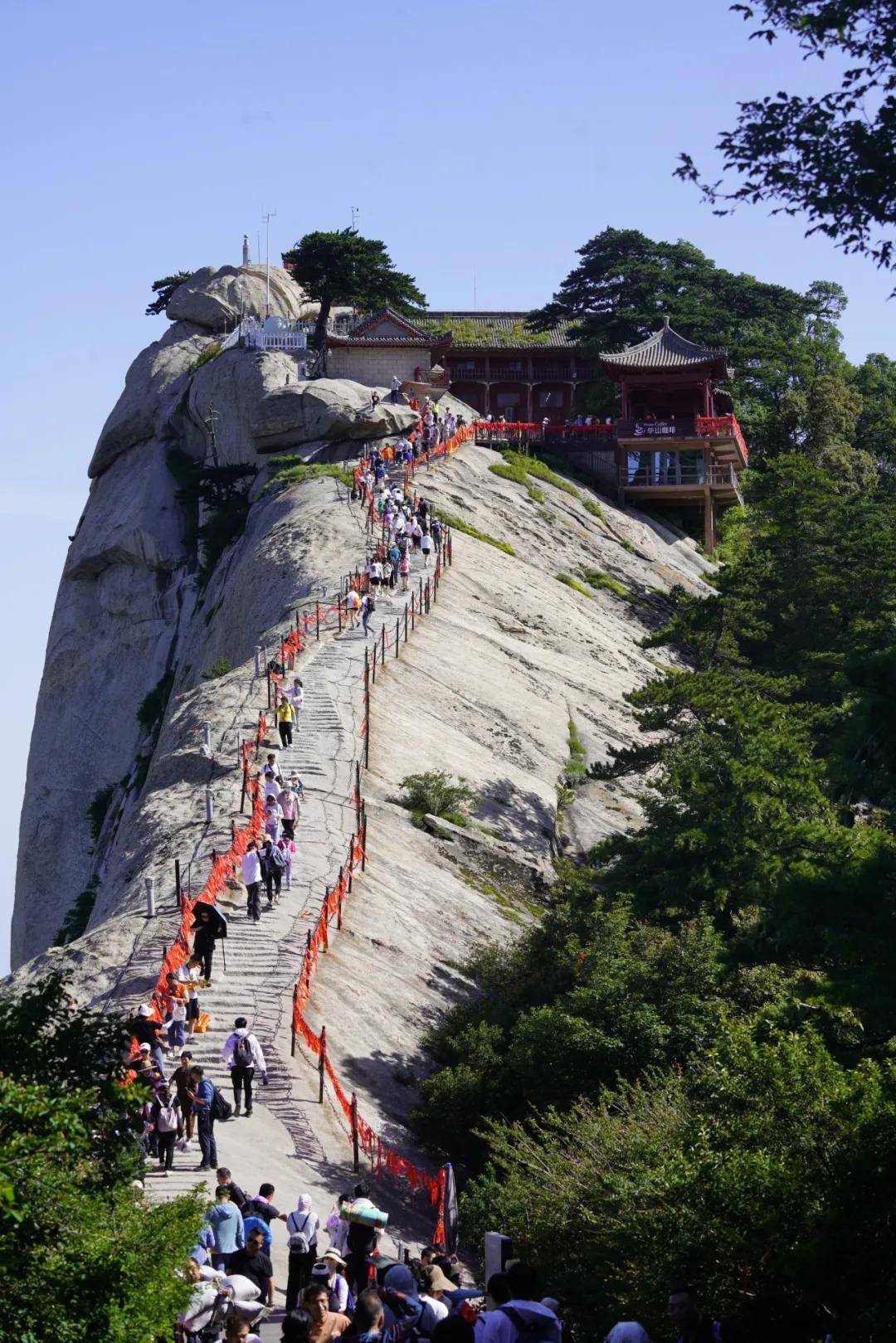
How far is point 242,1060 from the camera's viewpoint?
960 inches

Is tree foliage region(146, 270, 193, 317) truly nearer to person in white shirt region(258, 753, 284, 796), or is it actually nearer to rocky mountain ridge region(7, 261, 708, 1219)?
rocky mountain ridge region(7, 261, 708, 1219)

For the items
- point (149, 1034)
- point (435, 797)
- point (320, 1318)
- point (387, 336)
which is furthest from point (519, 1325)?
point (387, 336)

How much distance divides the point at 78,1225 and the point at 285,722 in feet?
83.1

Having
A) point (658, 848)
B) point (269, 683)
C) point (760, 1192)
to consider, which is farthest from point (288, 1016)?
point (269, 683)

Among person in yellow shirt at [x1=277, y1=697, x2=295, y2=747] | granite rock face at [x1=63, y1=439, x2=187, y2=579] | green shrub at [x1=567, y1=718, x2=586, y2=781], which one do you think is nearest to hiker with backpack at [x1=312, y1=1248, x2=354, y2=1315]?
person in yellow shirt at [x1=277, y1=697, x2=295, y2=747]

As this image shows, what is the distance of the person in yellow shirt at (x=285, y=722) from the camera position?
130ft

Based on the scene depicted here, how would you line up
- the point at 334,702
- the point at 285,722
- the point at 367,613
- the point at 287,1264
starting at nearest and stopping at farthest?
1. the point at 287,1264
2. the point at 285,722
3. the point at 334,702
4. the point at 367,613

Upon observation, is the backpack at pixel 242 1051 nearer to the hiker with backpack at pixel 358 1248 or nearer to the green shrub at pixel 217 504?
the hiker with backpack at pixel 358 1248

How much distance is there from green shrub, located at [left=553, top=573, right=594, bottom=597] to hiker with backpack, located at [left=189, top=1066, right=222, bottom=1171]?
42110mm

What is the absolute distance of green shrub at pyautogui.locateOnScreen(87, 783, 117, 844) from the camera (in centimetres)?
7300

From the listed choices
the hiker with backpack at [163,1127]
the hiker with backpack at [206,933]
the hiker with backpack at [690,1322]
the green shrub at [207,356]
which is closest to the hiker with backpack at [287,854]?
the hiker with backpack at [206,933]

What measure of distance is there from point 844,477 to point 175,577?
2615cm

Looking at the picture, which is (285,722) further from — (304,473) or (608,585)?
(304,473)

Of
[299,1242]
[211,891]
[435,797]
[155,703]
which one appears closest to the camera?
[299,1242]
